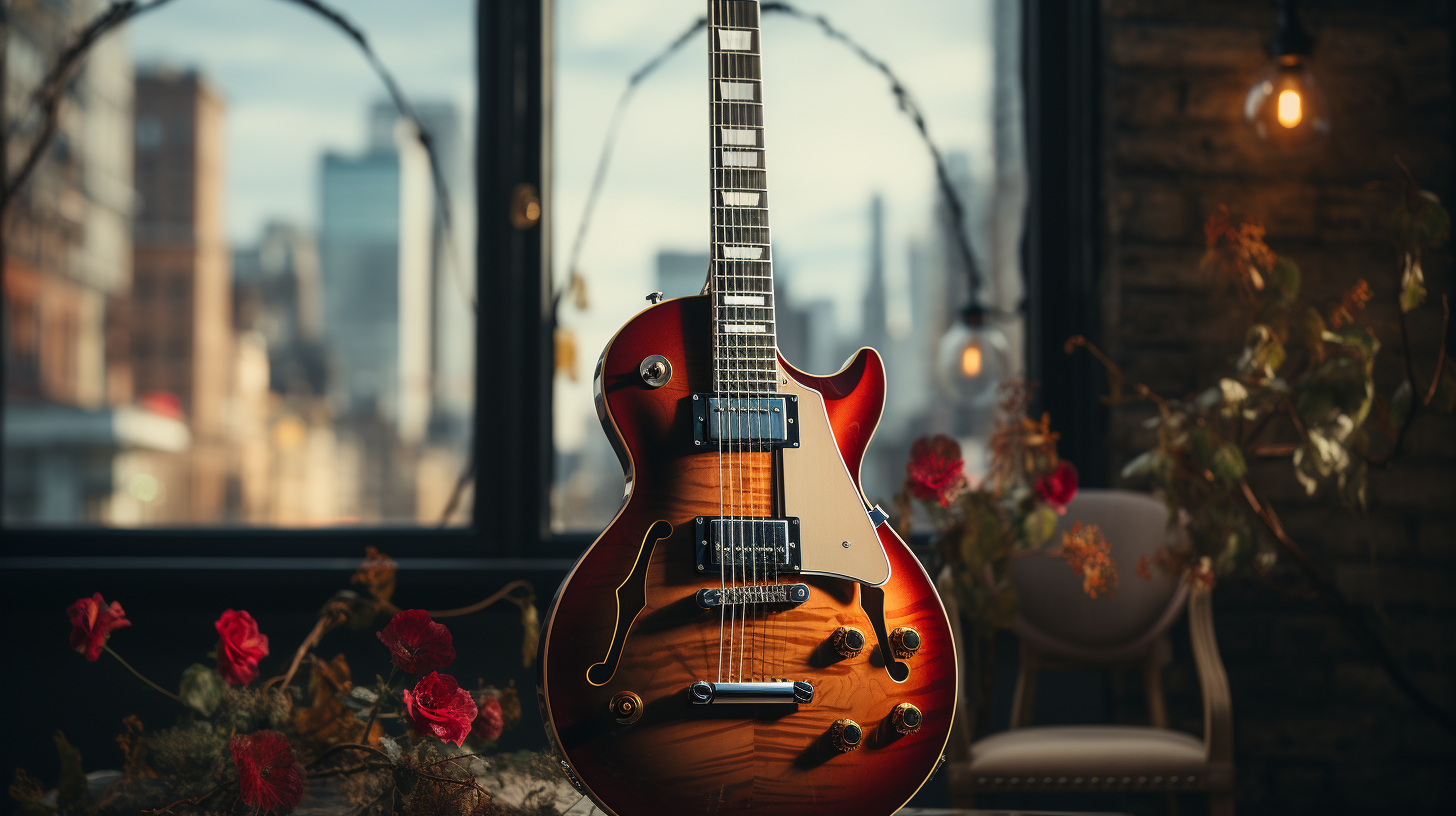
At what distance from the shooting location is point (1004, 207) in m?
2.44

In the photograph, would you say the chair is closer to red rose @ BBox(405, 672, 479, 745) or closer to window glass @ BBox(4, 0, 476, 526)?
red rose @ BBox(405, 672, 479, 745)

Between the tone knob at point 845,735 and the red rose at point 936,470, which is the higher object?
the red rose at point 936,470

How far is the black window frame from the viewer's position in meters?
2.30

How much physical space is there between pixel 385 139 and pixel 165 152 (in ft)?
1.64

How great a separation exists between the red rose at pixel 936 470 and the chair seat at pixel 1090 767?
463 millimetres

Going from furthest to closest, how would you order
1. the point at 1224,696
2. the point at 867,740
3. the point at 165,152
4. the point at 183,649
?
the point at 165,152 → the point at 183,649 → the point at 1224,696 → the point at 867,740

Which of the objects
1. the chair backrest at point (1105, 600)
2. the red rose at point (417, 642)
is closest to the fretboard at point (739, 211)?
the red rose at point (417, 642)

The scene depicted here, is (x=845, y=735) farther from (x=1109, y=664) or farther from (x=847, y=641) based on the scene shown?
(x=1109, y=664)

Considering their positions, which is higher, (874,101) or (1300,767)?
(874,101)

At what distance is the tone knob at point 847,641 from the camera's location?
1.08 m

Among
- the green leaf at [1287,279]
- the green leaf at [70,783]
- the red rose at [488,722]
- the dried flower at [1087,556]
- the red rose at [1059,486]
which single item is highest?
the green leaf at [1287,279]

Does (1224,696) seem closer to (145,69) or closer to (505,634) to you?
(505,634)

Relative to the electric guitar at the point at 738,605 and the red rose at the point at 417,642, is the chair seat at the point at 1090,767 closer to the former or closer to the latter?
the electric guitar at the point at 738,605

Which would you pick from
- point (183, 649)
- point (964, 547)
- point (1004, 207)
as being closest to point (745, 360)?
point (964, 547)
